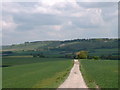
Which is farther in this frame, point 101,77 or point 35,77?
point 35,77

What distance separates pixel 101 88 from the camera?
117 ft

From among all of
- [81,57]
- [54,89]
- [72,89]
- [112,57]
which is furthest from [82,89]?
[81,57]

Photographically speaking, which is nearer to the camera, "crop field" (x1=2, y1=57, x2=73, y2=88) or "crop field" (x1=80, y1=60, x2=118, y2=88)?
"crop field" (x1=80, y1=60, x2=118, y2=88)

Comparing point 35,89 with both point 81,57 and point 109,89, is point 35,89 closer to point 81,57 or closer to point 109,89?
point 109,89

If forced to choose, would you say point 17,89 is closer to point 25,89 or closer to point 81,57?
point 25,89

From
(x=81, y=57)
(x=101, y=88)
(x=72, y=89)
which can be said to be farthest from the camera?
(x=81, y=57)

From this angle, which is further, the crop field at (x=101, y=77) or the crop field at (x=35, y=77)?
the crop field at (x=35, y=77)

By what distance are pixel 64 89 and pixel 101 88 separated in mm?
5043

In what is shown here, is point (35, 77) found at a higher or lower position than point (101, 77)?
lower

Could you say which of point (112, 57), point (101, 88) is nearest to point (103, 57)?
point (112, 57)

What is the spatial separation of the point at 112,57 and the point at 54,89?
123308 mm

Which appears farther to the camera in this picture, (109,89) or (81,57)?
(81,57)

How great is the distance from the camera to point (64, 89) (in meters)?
33.7

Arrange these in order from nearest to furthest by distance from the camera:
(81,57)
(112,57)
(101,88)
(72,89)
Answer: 1. (72,89)
2. (101,88)
3. (112,57)
4. (81,57)
